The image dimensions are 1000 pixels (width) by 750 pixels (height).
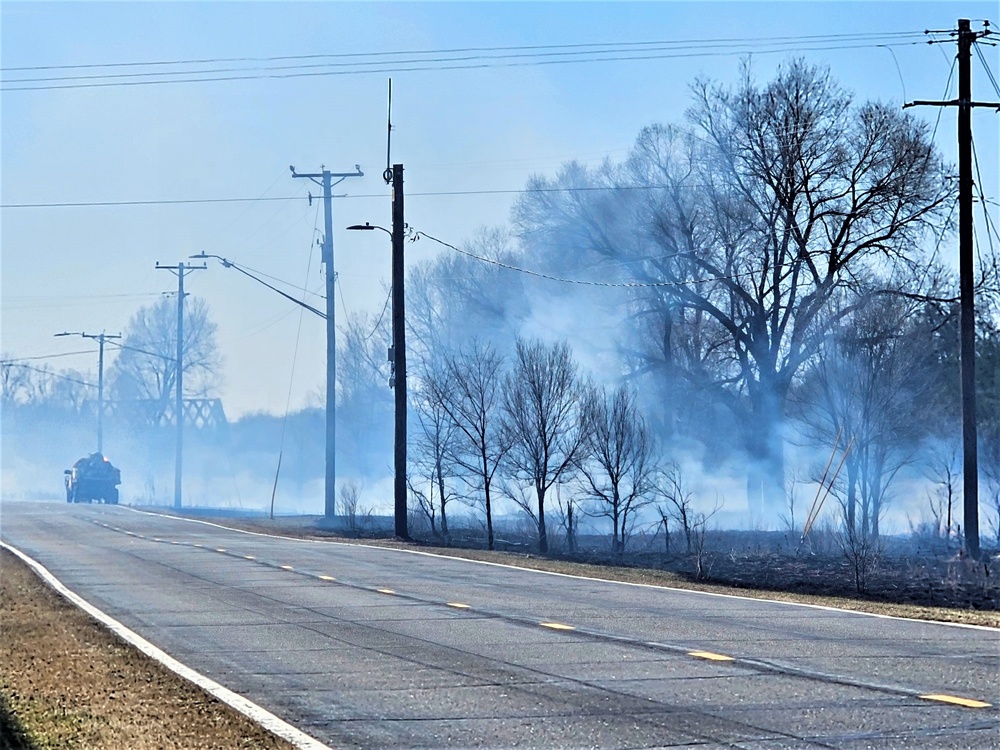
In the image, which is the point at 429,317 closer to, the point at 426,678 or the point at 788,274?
the point at 788,274

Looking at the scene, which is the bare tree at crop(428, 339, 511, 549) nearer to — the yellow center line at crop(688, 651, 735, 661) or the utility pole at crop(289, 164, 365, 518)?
the utility pole at crop(289, 164, 365, 518)

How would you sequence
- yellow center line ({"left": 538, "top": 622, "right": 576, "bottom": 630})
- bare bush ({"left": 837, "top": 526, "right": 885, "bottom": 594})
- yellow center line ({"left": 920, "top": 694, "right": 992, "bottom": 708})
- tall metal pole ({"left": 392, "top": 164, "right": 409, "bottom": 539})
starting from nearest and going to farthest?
yellow center line ({"left": 920, "top": 694, "right": 992, "bottom": 708}) < yellow center line ({"left": 538, "top": 622, "right": 576, "bottom": 630}) < bare bush ({"left": 837, "top": 526, "right": 885, "bottom": 594}) < tall metal pole ({"left": 392, "top": 164, "right": 409, "bottom": 539})

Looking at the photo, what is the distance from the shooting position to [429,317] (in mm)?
54812

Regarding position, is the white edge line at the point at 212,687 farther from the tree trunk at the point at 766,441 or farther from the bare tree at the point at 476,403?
the tree trunk at the point at 766,441

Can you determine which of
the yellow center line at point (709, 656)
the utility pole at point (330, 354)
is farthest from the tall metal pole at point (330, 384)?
the yellow center line at point (709, 656)

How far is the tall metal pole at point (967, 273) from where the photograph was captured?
77.3 ft

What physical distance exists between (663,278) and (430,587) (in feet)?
85.0

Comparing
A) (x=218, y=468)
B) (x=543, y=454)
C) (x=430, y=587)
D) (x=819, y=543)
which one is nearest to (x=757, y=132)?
(x=543, y=454)

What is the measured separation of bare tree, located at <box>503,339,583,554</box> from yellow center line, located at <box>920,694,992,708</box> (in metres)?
24.0

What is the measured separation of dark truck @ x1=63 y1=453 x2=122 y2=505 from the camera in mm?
64375

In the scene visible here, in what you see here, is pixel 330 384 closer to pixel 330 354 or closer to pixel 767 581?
pixel 330 354

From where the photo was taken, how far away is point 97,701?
30.6ft

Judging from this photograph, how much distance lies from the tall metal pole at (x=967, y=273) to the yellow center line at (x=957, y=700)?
15.3 metres

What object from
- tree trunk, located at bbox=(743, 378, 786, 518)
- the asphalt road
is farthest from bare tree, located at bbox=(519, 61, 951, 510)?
the asphalt road
